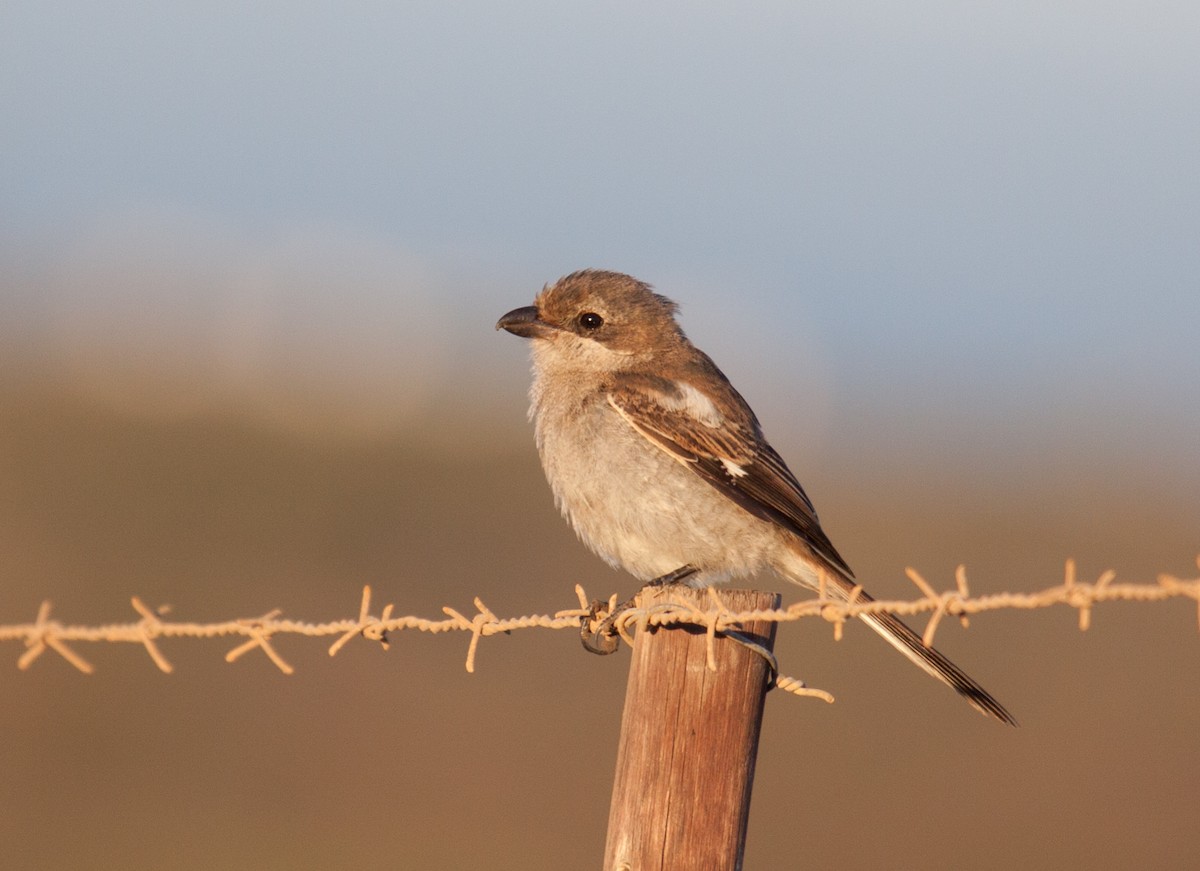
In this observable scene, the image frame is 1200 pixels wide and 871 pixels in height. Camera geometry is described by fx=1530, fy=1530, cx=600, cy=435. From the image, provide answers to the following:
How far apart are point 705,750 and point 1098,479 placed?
26797mm

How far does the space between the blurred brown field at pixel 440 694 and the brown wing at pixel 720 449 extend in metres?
3.57

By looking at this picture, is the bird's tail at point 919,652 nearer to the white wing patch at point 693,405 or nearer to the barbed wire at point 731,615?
the white wing patch at point 693,405

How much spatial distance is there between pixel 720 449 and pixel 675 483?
28cm

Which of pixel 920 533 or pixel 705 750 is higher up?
pixel 920 533

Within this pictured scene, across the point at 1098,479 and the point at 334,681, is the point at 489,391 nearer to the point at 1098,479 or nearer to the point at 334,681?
the point at 1098,479

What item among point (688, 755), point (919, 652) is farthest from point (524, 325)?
point (688, 755)

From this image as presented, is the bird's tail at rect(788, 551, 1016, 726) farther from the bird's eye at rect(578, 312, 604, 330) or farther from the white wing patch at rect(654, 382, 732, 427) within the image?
the bird's eye at rect(578, 312, 604, 330)

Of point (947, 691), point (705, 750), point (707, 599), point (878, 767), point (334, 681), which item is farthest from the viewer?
point (947, 691)

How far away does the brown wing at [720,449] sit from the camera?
5727 mm

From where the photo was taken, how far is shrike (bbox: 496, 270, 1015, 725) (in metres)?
5.61

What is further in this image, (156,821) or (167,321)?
(167,321)

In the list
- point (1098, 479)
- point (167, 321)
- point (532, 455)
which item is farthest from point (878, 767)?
point (167, 321)

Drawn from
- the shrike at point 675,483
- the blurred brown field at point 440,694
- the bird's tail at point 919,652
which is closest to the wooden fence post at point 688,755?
the bird's tail at point 919,652

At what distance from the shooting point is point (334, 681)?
13.8 metres
